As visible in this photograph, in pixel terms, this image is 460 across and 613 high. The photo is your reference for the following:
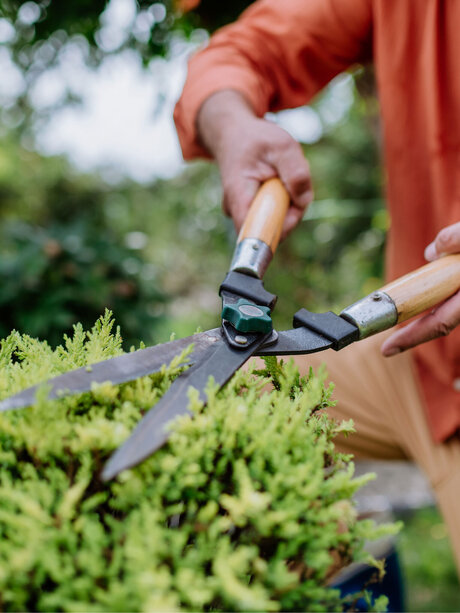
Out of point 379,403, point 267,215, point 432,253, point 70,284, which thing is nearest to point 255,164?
point 267,215

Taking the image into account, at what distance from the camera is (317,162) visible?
11.1 metres

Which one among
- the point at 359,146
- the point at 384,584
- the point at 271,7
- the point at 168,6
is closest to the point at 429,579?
the point at 384,584

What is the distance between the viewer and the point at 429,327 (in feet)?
4.09

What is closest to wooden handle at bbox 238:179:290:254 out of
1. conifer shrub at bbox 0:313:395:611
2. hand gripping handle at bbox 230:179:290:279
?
hand gripping handle at bbox 230:179:290:279

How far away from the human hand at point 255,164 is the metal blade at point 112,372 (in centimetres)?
Answer: 67

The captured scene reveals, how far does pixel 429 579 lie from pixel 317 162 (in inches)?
367

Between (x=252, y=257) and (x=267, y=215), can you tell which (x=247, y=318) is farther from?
(x=267, y=215)

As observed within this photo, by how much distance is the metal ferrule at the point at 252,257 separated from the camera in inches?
46.9

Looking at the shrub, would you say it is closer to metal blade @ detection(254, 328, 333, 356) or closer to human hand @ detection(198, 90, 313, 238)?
human hand @ detection(198, 90, 313, 238)

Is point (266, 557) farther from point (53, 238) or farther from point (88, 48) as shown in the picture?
point (88, 48)

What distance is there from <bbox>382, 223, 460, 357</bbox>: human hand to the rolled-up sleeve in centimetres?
82

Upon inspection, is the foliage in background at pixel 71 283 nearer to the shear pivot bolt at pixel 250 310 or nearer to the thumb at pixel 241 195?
the thumb at pixel 241 195

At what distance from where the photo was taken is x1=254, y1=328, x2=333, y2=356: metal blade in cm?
101

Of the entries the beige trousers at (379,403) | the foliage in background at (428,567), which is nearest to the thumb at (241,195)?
the beige trousers at (379,403)
